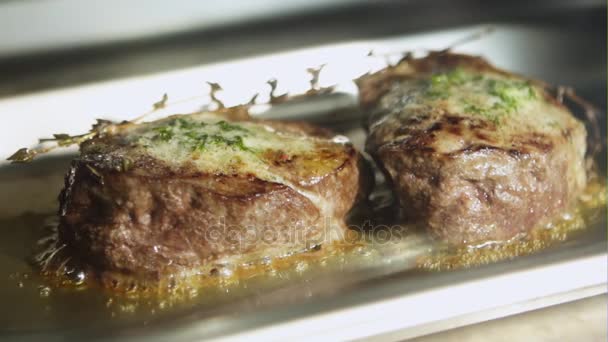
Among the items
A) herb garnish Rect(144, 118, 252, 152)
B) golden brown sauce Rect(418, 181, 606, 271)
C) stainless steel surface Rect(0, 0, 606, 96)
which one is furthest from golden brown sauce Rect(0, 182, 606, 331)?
stainless steel surface Rect(0, 0, 606, 96)

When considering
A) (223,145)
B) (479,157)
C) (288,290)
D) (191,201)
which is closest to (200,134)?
(223,145)

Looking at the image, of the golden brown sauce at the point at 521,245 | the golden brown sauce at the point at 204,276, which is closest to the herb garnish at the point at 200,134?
the golden brown sauce at the point at 204,276

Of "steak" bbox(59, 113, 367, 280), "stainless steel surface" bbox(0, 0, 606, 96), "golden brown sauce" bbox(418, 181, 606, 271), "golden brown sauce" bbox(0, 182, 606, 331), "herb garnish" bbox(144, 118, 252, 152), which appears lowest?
"golden brown sauce" bbox(418, 181, 606, 271)

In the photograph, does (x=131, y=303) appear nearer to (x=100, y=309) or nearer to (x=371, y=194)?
(x=100, y=309)

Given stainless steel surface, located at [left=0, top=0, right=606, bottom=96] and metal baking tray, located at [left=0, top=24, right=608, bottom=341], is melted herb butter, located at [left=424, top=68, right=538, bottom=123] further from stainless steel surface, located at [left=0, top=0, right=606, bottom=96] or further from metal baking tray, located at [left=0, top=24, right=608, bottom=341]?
stainless steel surface, located at [left=0, top=0, right=606, bottom=96]

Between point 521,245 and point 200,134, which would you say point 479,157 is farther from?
point 200,134

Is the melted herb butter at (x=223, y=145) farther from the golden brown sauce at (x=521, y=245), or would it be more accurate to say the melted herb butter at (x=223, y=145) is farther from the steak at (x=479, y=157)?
the golden brown sauce at (x=521, y=245)

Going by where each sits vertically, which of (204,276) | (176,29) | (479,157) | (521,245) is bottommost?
(521,245)
